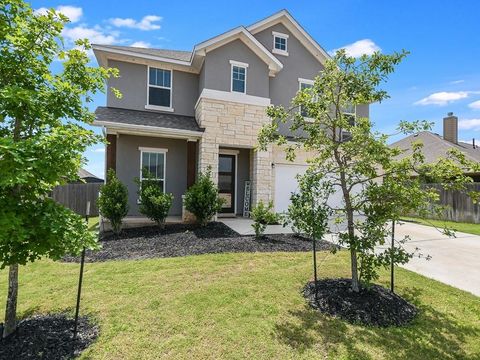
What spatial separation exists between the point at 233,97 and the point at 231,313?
8.82 meters

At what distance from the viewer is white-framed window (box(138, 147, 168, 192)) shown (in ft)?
36.3

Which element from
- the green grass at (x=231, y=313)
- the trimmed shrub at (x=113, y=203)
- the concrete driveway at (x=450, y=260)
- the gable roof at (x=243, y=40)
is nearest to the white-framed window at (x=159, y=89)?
the gable roof at (x=243, y=40)

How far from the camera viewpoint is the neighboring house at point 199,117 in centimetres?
1061

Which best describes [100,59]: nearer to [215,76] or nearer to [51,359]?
[215,76]

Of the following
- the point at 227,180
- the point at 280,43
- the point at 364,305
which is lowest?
the point at 364,305

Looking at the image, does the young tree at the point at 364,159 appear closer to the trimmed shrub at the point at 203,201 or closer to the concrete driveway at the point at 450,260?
the concrete driveway at the point at 450,260

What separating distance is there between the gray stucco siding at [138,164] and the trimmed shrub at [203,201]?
87.7 inches

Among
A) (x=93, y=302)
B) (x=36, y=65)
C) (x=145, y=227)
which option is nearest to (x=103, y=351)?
(x=93, y=302)

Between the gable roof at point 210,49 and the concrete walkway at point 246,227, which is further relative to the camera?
the gable roof at point 210,49

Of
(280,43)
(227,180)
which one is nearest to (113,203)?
(227,180)

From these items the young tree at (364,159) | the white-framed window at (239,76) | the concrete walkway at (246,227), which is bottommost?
the concrete walkway at (246,227)

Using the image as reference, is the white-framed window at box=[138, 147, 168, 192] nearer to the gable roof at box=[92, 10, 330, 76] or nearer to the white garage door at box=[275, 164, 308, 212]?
the gable roof at box=[92, 10, 330, 76]

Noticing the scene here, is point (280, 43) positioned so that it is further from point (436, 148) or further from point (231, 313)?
point (436, 148)

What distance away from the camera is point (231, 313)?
3830 millimetres
